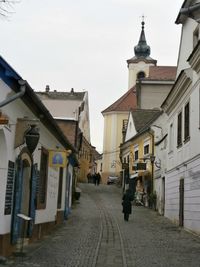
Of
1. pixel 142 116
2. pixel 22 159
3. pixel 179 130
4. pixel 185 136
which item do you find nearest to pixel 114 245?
pixel 22 159

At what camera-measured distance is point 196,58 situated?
1852 centimetres

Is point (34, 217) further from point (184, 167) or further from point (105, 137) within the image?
point (105, 137)

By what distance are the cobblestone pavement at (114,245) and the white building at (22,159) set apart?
2.36ft

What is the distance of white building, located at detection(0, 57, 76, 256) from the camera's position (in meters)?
11.4

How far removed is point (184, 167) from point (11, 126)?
39.3ft

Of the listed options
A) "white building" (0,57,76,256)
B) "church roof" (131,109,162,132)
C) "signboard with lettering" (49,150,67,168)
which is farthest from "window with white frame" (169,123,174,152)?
"church roof" (131,109,162,132)

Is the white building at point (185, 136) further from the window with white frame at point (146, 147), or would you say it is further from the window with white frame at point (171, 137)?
the window with white frame at point (146, 147)

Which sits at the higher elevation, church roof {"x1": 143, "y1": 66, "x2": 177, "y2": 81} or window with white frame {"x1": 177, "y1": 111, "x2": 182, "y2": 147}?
church roof {"x1": 143, "y1": 66, "x2": 177, "y2": 81}

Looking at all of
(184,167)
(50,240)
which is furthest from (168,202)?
(50,240)

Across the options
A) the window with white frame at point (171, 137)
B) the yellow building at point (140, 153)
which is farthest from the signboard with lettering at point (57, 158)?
the yellow building at point (140, 153)

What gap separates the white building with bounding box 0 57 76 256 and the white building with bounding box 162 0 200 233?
5458mm

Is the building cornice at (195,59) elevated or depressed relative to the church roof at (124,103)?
depressed

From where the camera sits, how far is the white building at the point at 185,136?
19750 millimetres

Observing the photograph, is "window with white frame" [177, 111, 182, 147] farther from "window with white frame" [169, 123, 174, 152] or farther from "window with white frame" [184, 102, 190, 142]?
"window with white frame" [169, 123, 174, 152]
